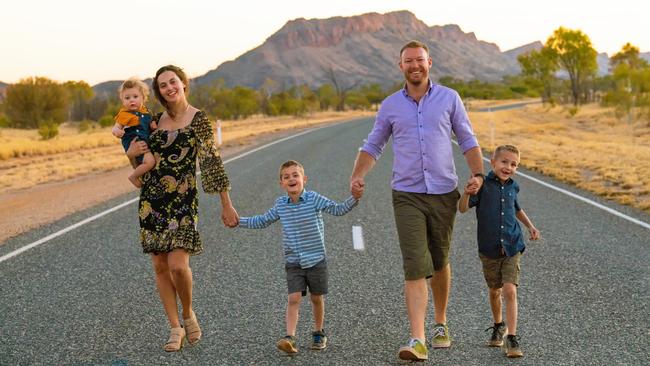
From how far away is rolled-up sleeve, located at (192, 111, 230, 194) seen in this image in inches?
188

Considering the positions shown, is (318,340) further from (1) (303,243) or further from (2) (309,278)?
(1) (303,243)

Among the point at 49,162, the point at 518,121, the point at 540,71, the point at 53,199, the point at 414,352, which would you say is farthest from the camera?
the point at 540,71

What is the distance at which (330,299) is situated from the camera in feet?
19.1

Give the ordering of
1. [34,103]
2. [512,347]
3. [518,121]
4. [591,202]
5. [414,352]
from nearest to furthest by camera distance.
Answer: [414,352]
[512,347]
[591,202]
[518,121]
[34,103]

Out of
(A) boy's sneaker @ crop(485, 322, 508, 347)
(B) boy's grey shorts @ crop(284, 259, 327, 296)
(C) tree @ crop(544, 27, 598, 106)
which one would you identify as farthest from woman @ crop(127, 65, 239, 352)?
(C) tree @ crop(544, 27, 598, 106)

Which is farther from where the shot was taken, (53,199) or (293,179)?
(53,199)

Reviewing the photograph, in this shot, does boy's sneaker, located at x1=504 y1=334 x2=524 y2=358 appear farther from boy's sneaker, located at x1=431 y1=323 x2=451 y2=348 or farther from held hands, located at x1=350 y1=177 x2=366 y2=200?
held hands, located at x1=350 y1=177 x2=366 y2=200

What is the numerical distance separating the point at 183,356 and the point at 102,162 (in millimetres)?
19403

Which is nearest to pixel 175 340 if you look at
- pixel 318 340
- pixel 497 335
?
pixel 318 340

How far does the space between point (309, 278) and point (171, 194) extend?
1064 mm

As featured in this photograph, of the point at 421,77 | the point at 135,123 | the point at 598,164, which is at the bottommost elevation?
the point at 598,164

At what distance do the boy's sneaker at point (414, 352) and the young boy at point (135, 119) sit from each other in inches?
77.8

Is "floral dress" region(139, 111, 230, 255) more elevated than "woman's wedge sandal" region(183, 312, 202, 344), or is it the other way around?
"floral dress" region(139, 111, 230, 255)

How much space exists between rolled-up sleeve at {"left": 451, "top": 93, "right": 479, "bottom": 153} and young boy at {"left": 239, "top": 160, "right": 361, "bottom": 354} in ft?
2.58
